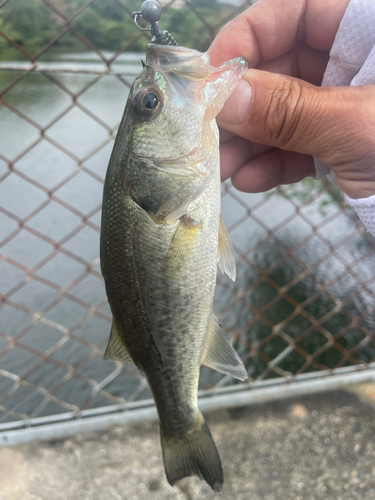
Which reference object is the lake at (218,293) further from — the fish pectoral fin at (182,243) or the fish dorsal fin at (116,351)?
the fish pectoral fin at (182,243)

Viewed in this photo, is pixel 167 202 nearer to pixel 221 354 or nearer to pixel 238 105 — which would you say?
pixel 238 105

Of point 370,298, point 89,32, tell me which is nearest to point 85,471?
point 370,298

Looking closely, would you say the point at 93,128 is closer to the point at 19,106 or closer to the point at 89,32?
the point at 89,32

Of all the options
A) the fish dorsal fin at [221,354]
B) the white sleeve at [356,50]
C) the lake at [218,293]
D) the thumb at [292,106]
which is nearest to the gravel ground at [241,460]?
the lake at [218,293]

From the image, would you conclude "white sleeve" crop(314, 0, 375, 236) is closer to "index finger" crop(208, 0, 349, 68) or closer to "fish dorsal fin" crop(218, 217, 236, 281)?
"index finger" crop(208, 0, 349, 68)

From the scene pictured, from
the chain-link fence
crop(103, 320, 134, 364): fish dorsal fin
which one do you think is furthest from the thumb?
crop(103, 320, 134, 364): fish dorsal fin

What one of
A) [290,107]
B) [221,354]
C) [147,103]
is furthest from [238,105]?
[221,354]
